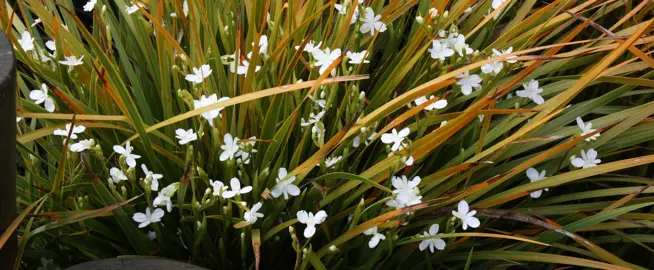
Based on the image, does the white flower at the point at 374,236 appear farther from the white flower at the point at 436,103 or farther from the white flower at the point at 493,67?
the white flower at the point at 493,67

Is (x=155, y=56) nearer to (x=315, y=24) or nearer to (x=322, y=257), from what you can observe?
(x=315, y=24)

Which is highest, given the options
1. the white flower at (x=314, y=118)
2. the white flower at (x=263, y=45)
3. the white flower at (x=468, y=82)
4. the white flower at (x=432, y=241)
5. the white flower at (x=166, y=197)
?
the white flower at (x=468, y=82)

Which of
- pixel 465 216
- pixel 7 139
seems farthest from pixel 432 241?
pixel 7 139

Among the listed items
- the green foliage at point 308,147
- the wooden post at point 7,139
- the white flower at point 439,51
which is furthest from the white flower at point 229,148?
the white flower at point 439,51

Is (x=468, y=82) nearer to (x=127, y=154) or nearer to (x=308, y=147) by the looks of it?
(x=308, y=147)

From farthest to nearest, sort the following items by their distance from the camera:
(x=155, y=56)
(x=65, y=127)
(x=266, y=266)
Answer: (x=155, y=56) → (x=266, y=266) → (x=65, y=127)

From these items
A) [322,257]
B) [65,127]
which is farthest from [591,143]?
[65,127]

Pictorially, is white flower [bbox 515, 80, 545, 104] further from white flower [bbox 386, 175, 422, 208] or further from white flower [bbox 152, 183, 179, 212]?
white flower [bbox 152, 183, 179, 212]
